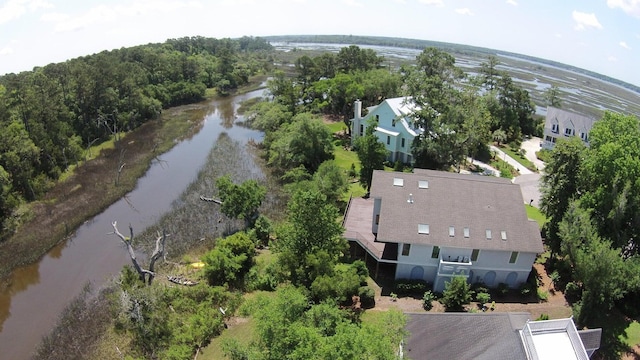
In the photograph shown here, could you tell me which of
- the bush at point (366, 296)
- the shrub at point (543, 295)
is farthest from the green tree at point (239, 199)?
the shrub at point (543, 295)

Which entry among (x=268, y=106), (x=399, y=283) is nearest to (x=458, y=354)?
(x=399, y=283)

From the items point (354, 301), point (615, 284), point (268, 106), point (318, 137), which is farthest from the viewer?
point (268, 106)

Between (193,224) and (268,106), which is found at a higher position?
(268,106)

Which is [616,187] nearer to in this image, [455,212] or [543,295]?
[543,295]

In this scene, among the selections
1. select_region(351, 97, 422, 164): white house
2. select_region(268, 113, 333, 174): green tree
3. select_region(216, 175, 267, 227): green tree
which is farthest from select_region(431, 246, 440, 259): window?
select_region(268, 113, 333, 174): green tree

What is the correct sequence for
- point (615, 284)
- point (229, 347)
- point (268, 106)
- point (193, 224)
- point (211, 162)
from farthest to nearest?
1. point (268, 106)
2. point (211, 162)
3. point (193, 224)
4. point (615, 284)
5. point (229, 347)

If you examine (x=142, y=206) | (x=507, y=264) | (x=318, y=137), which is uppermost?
(x=318, y=137)

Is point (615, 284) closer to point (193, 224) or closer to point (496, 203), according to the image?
point (496, 203)
